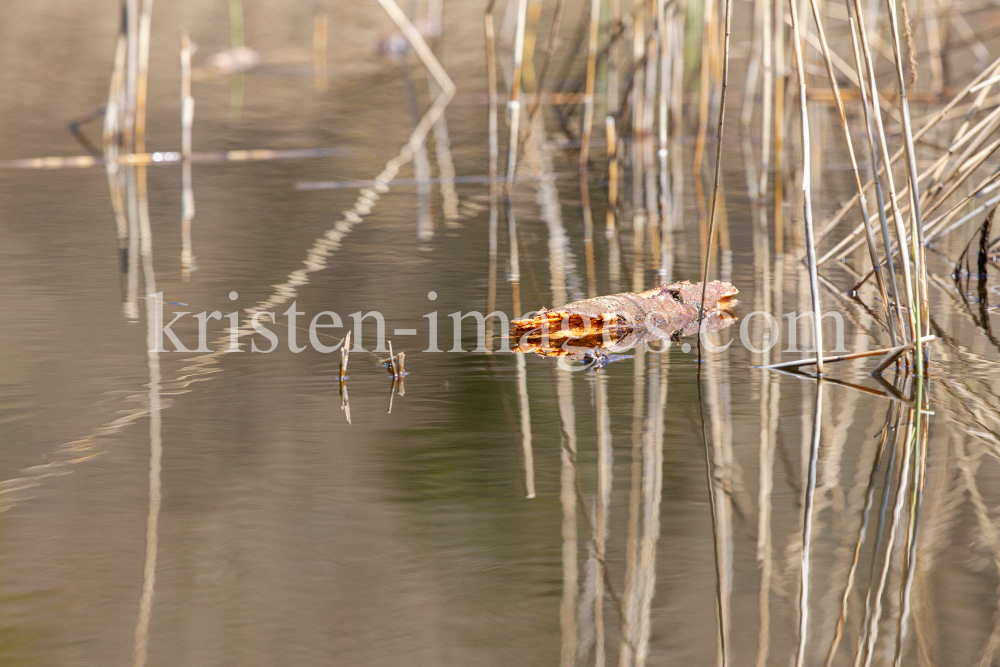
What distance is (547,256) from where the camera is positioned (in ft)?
10.5

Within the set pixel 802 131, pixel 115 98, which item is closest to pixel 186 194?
pixel 115 98

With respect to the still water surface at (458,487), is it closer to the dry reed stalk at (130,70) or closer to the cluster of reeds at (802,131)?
the cluster of reeds at (802,131)

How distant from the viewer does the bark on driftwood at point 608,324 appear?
2318 mm

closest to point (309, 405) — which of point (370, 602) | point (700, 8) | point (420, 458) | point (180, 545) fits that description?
point (420, 458)

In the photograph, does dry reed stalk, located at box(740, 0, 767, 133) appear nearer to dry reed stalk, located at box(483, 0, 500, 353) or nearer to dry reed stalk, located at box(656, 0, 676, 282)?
dry reed stalk, located at box(656, 0, 676, 282)

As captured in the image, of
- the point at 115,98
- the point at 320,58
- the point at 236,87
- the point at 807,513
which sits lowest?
the point at 807,513

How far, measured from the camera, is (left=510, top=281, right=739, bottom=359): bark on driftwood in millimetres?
2318

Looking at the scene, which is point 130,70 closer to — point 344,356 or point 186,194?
point 186,194

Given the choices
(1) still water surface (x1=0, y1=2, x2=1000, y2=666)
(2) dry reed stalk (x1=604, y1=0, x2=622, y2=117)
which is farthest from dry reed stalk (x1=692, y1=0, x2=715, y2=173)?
(1) still water surface (x1=0, y1=2, x2=1000, y2=666)

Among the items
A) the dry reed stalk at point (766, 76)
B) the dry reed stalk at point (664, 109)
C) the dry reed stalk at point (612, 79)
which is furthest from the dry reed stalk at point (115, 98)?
the dry reed stalk at point (766, 76)

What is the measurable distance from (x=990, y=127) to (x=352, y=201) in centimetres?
220

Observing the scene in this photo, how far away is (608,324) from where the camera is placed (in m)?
2.36

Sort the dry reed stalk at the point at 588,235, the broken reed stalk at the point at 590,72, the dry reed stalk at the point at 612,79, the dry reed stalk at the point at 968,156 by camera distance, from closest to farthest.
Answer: the dry reed stalk at the point at 968,156 → the dry reed stalk at the point at 588,235 → the broken reed stalk at the point at 590,72 → the dry reed stalk at the point at 612,79

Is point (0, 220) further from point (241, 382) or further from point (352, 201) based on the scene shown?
point (241, 382)
